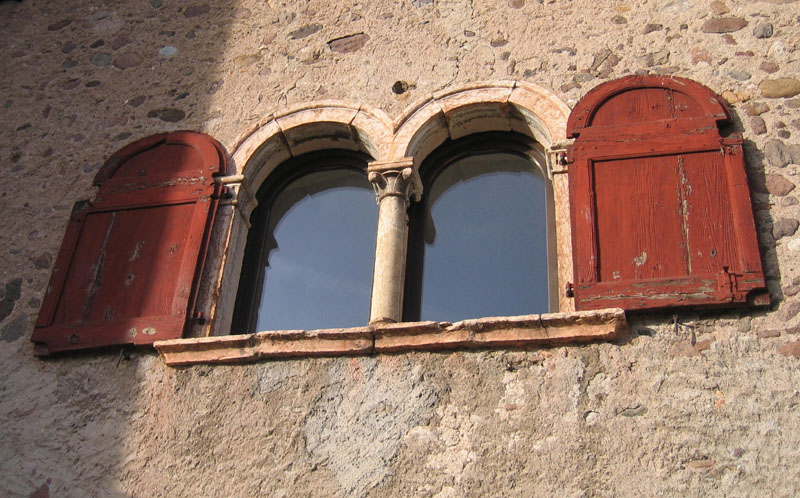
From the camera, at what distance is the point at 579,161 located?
4.90 meters

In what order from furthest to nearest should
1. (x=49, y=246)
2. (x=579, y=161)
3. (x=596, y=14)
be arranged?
1. (x=596, y=14)
2. (x=49, y=246)
3. (x=579, y=161)

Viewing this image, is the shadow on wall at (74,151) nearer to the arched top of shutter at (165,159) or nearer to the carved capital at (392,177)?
the arched top of shutter at (165,159)

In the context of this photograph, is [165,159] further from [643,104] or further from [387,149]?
[643,104]

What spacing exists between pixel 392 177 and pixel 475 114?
1.91ft

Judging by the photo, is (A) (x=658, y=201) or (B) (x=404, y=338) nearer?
(B) (x=404, y=338)

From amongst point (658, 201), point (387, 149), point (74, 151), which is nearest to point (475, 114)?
point (387, 149)

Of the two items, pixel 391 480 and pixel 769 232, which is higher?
pixel 769 232

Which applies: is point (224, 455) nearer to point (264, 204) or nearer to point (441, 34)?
point (264, 204)

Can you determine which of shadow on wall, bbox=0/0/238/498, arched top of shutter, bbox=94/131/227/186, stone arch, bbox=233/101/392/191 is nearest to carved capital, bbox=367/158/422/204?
stone arch, bbox=233/101/392/191

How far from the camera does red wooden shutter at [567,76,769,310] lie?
4.36 meters

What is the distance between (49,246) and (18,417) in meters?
1.01

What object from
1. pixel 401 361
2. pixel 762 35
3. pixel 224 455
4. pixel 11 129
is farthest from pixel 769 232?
pixel 11 129

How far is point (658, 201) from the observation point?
4.67m

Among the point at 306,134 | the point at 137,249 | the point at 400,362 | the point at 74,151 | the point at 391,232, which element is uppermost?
the point at 306,134
